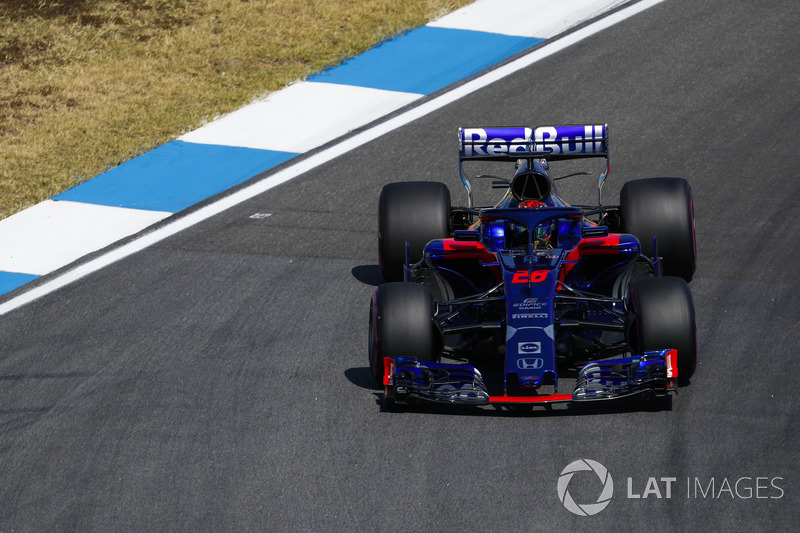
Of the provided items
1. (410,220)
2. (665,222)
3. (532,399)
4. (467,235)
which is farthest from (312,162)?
(532,399)

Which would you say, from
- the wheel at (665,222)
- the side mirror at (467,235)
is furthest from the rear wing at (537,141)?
the side mirror at (467,235)

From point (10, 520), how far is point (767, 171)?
655 cm

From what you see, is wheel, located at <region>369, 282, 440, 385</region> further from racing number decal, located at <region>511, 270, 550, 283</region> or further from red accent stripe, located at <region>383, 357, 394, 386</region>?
racing number decal, located at <region>511, 270, 550, 283</region>

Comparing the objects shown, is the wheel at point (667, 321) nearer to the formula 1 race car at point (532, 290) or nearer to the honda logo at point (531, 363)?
the formula 1 race car at point (532, 290)

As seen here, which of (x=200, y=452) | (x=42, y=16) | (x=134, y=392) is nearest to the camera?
(x=200, y=452)

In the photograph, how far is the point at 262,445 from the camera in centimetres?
693

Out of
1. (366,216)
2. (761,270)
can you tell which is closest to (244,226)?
(366,216)

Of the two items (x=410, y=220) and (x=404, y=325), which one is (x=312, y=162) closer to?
(x=410, y=220)

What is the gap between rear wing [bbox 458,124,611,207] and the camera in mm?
8625

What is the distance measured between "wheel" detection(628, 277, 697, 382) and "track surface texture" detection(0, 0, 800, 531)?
1.09 feet

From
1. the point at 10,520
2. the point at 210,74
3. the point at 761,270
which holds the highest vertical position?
the point at 210,74

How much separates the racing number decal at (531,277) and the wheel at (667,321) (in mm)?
555

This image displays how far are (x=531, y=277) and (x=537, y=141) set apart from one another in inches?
62.7

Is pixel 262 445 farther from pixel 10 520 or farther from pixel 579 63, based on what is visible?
pixel 579 63
